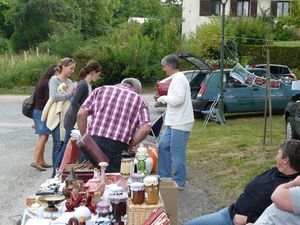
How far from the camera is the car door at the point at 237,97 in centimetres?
1462

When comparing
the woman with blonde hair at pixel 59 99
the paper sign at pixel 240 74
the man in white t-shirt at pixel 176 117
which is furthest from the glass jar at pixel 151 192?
the paper sign at pixel 240 74

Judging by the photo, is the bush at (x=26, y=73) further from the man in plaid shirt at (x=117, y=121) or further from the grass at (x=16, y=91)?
the man in plaid shirt at (x=117, y=121)

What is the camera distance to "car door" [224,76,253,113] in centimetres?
1462

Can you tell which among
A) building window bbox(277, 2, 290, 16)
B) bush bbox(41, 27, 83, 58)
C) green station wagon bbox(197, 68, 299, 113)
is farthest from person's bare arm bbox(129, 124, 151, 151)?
building window bbox(277, 2, 290, 16)

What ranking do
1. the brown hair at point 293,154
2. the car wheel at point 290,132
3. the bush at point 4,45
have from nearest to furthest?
the brown hair at point 293,154, the car wheel at point 290,132, the bush at point 4,45

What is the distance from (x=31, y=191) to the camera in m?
7.19

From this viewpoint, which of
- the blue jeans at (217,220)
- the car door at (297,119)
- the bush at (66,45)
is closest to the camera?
the blue jeans at (217,220)

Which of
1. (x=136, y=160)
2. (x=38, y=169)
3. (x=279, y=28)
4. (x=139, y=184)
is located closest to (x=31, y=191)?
(x=38, y=169)

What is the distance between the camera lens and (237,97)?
14758 mm

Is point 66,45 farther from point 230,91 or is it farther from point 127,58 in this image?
point 230,91

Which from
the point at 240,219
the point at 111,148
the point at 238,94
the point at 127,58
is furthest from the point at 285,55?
the point at 240,219

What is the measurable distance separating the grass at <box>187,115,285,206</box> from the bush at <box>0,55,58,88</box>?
41.4 ft

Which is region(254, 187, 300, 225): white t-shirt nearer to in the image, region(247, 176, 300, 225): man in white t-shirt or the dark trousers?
region(247, 176, 300, 225): man in white t-shirt

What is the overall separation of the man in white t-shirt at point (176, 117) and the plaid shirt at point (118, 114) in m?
1.43
